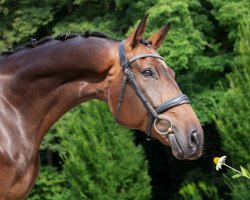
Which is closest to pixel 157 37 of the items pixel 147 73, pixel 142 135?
pixel 147 73

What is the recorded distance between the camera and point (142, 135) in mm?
14953

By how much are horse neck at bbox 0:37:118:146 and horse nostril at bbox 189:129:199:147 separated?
0.55 metres

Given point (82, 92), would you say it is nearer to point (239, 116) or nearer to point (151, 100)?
point (151, 100)

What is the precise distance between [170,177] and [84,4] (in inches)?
234

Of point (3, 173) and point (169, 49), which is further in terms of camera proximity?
point (169, 49)

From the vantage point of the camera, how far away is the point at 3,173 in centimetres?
283

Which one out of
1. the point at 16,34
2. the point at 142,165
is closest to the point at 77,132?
the point at 142,165

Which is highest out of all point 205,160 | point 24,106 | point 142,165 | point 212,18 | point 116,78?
point 116,78

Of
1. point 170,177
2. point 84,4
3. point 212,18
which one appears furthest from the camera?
point 170,177

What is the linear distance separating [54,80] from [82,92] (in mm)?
164

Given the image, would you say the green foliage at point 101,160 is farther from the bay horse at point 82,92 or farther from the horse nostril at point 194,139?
the horse nostril at point 194,139

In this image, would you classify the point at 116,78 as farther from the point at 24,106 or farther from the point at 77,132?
the point at 77,132

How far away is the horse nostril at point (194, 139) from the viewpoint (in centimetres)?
276

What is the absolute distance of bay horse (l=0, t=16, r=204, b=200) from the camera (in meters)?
2.82
